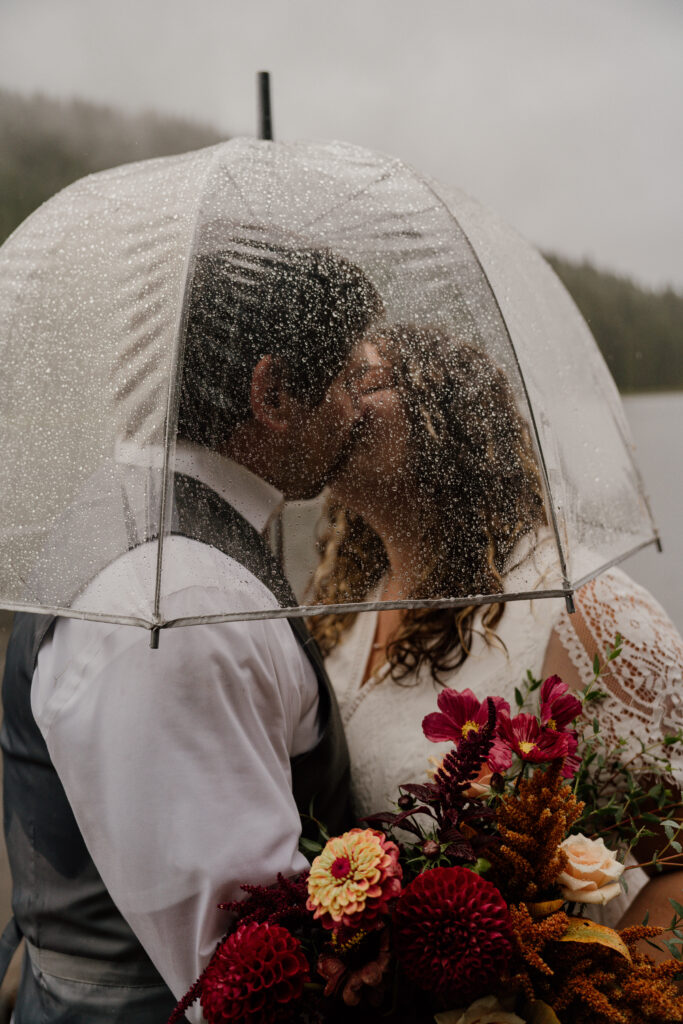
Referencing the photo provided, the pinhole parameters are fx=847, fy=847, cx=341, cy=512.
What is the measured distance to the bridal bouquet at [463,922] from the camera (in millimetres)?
758

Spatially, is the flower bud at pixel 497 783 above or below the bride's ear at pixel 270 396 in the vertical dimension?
below

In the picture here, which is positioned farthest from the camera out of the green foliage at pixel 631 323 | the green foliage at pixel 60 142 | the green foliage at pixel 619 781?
the green foliage at pixel 631 323

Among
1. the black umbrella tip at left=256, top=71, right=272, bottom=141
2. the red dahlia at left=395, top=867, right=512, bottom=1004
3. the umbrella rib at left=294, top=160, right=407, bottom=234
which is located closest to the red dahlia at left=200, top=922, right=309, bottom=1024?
the red dahlia at left=395, top=867, right=512, bottom=1004

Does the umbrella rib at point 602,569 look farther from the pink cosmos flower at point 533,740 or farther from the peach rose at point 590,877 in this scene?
the peach rose at point 590,877

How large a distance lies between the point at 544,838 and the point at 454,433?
1.39 feet

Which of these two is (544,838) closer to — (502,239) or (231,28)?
(502,239)

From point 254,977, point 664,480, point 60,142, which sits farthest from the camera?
point 664,480

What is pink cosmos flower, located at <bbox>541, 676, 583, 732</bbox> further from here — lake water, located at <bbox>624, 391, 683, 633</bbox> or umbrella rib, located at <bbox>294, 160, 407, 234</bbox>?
lake water, located at <bbox>624, 391, 683, 633</bbox>

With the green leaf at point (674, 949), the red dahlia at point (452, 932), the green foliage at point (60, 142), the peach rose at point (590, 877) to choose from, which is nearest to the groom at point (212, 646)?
the red dahlia at point (452, 932)

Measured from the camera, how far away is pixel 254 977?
739mm

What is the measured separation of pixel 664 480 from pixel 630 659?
3.25ft

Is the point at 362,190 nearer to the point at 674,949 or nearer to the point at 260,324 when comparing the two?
the point at 260,324

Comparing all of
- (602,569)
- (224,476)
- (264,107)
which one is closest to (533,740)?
(602,569)

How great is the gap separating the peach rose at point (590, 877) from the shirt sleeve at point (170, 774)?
0.94 feet
